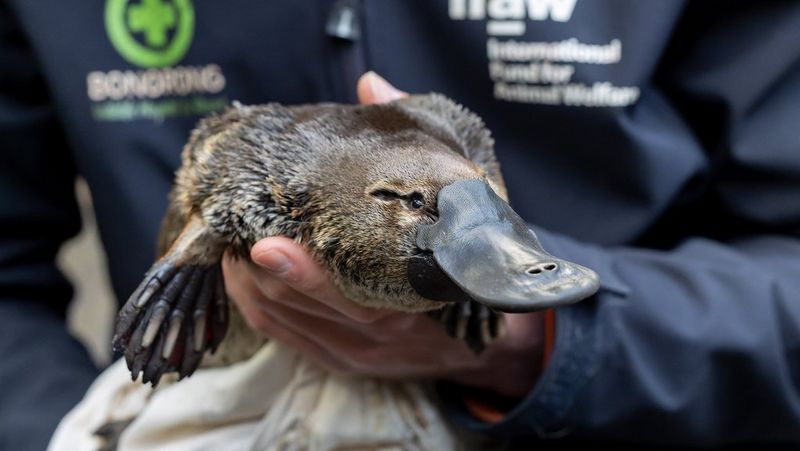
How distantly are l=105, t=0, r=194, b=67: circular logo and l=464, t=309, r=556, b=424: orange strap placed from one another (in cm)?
67

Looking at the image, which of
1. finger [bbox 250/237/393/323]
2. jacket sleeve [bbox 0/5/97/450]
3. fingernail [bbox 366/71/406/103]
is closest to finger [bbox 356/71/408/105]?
fingernail [bbox 366/71/406/103]

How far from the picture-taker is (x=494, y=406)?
975mm

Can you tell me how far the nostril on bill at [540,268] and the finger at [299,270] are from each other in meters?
0.23

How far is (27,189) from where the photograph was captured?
1299 millimetres

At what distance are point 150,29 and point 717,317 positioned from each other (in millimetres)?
907

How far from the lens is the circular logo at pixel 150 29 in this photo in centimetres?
112

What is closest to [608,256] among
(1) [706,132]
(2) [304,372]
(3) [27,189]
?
(1) [706,132]

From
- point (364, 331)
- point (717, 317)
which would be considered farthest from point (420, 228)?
point (717, 317)

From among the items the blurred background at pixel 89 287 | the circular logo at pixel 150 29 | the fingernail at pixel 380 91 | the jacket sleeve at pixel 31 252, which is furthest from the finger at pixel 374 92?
the blurred background at pixel 89 287

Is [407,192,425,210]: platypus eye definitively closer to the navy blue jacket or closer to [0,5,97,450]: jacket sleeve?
the navy blue jacket

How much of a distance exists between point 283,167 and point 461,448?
0.45 meters

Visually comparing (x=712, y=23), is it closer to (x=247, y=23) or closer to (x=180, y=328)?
(x=247, y=23)

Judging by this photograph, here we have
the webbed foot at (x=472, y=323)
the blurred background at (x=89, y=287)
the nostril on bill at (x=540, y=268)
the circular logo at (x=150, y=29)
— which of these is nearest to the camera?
the nostril on bill at (x=540, y=268)

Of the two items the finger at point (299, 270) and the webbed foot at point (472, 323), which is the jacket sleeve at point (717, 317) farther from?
the finger at point (299, 270)
